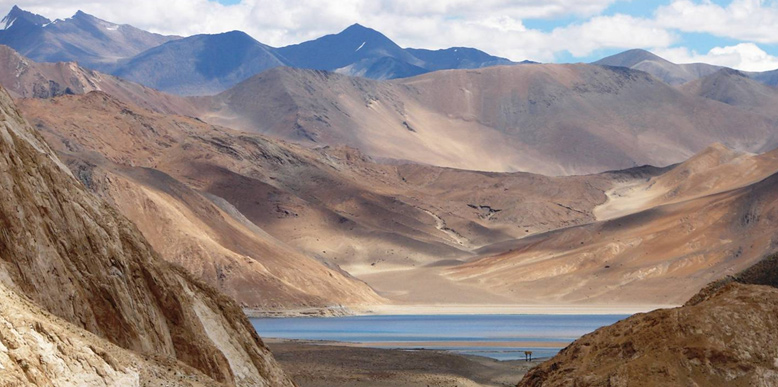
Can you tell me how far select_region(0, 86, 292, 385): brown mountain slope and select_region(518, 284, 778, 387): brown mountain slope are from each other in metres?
9.20

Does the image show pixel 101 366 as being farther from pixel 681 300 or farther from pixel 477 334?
pixel 681 300

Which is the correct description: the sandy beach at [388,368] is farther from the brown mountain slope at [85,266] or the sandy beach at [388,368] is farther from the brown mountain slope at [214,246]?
the brown mountain slope at [214,246]

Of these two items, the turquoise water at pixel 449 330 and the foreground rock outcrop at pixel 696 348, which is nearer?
the foreground rock outcrop at pixel 696 348

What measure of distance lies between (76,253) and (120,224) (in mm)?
3410

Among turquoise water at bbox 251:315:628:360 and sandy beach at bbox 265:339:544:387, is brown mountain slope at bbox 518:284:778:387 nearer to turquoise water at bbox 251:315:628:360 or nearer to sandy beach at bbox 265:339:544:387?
sandy beach at bbox 265:339:544:387

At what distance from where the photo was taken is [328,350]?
230 feet

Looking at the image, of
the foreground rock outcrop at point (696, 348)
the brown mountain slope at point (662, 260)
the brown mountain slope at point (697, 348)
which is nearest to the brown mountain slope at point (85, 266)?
the foreground rock outcrop at point (696, 348)

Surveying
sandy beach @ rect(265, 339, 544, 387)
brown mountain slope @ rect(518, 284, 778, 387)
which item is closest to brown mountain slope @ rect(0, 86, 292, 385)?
brown mountain slope @ rect(518, 284, 778, 387)

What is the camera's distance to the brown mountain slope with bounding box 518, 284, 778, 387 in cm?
2075

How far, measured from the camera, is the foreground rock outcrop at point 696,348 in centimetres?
2075

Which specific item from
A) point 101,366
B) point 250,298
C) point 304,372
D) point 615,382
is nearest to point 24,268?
point 101,366

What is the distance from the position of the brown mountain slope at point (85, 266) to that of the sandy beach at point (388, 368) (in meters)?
18.3

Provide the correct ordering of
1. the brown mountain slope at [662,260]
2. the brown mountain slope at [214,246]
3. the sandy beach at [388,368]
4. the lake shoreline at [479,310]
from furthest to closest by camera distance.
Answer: the brown mountain slope at [662,260] < the lake shoreline at [479,310] < the brown mountain slope at [214,246] < the sandy beach at [388,368]

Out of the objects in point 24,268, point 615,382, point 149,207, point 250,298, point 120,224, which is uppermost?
point 149,207
